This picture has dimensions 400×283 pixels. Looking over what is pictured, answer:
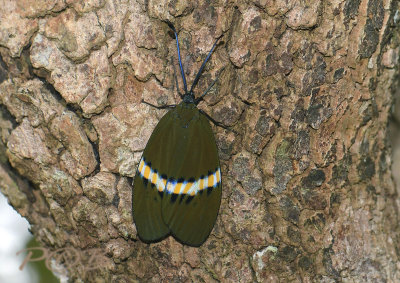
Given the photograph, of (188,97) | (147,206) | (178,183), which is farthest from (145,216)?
(188,97)

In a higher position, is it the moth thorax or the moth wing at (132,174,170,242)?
the moth thorax

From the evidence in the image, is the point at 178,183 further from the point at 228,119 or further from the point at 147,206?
the point at 228,119

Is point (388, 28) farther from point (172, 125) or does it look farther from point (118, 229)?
point (118, 229)

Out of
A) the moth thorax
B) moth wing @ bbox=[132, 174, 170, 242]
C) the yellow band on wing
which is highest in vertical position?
the moth thorax

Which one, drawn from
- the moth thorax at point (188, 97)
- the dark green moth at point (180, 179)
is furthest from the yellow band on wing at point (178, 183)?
the moth thorax at point (188, 97)

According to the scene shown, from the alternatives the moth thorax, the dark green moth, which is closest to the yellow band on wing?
the dark green moth

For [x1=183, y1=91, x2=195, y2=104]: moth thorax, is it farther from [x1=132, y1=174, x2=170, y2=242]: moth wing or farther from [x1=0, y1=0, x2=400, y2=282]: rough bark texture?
[x1=132, y1=174, x2=170, y2=242]: moth wing

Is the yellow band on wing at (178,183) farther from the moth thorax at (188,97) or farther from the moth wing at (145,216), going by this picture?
the moth thorax at (188,97)
